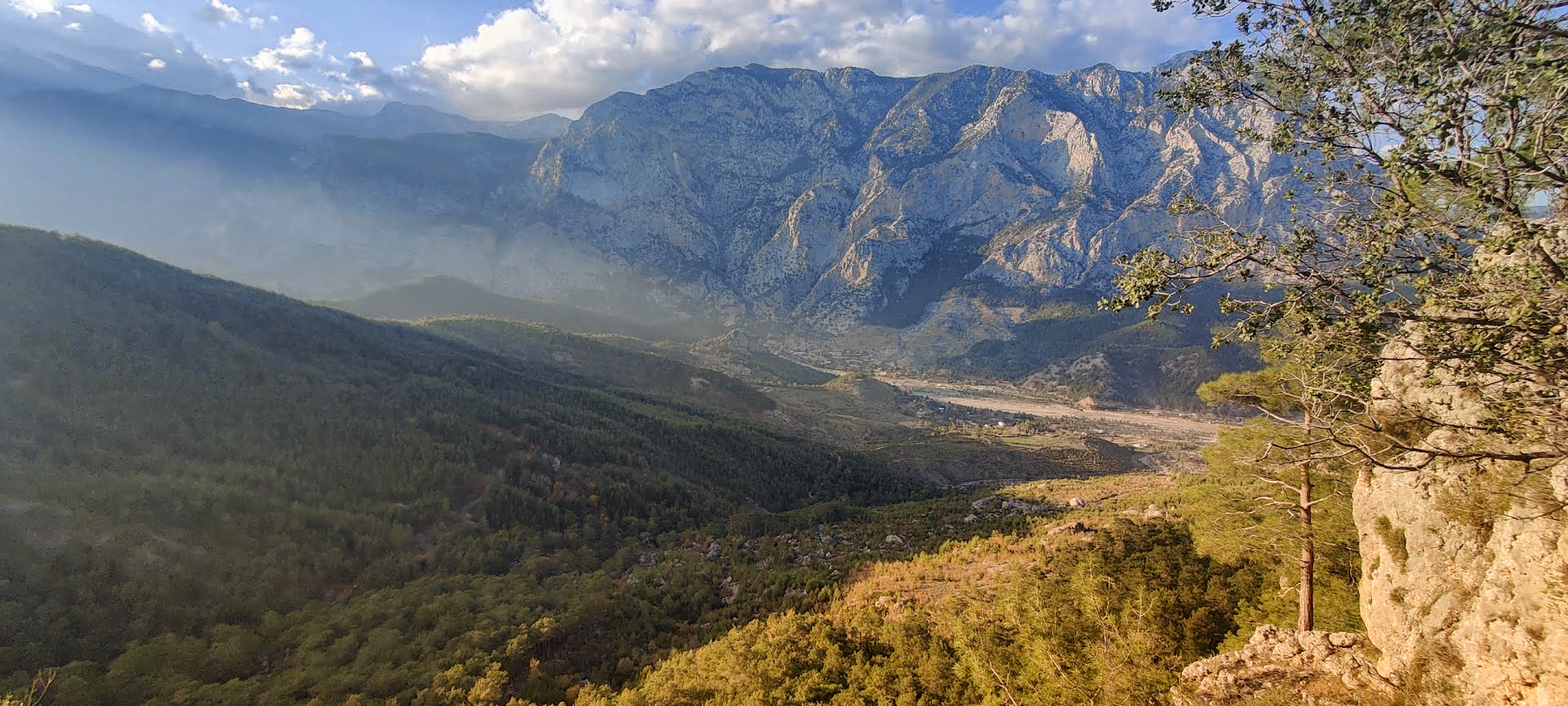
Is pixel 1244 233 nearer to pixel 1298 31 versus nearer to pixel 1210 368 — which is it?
pixel 1298 31

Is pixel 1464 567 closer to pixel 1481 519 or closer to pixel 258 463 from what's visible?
pixel 1481 519

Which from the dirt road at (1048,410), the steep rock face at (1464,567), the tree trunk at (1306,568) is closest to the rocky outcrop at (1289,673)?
the steep rock face at (1464,567)

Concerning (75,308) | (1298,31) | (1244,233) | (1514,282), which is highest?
(1298,31)

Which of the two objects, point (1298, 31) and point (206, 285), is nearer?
point (1298, 31)

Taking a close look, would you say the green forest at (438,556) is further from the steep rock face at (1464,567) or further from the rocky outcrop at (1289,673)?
the steep rock face at (1464,567)

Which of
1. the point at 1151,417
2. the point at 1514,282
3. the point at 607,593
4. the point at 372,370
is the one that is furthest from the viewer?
the point at 1151,417

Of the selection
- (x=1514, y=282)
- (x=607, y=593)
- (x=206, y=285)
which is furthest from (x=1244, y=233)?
(x=206, y=285)
